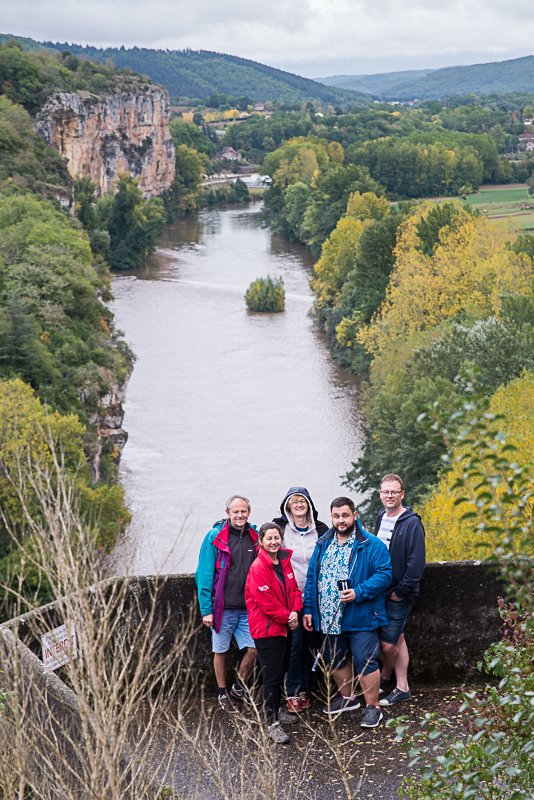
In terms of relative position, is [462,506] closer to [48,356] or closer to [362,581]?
[362,581]

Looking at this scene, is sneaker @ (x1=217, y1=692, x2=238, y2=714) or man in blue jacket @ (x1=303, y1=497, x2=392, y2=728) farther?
sneaker @ (x1=217, y1=692, x2=238, y2=714)

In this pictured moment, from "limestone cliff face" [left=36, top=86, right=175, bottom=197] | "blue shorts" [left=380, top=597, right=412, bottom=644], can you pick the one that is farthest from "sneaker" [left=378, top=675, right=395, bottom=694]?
"limestone cliff face" [left=36, top=86, right=175, bottom=197]

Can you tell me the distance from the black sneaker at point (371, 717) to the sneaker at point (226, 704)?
1.03 meters

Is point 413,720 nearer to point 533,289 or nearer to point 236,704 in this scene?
point 236,704

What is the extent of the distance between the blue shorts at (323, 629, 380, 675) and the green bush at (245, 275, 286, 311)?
5172 cm

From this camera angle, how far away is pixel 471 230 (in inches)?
1686

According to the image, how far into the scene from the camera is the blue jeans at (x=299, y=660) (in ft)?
27.7

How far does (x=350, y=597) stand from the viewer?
26.7 ft

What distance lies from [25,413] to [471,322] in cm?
1427

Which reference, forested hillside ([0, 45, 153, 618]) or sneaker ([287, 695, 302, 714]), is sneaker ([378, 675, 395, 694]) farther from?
forested hillside ([0, 45, 153, 618])

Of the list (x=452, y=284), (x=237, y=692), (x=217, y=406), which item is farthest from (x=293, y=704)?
(x=217, y=406)

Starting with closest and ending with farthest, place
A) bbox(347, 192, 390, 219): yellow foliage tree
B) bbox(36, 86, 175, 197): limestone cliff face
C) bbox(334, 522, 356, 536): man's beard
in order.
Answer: bbox(334, 522, 356, 536): man's beard
bbox(347, 192, 390, 219): yellow foliage tree
bbox(36, 86, 175, 197): limestone cliff face

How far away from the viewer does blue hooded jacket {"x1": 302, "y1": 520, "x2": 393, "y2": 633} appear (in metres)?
8.19

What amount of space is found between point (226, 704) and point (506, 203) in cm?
8444
